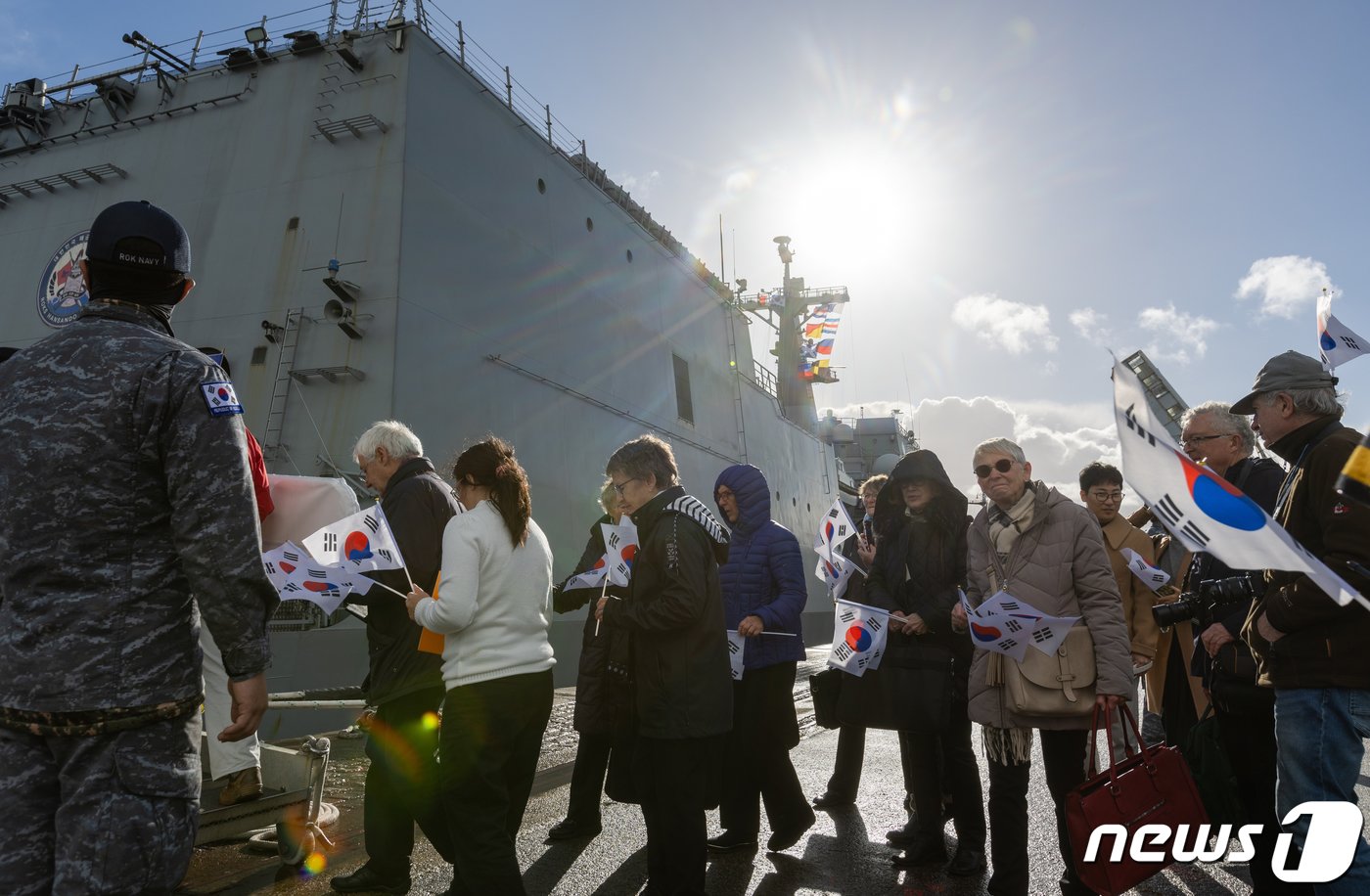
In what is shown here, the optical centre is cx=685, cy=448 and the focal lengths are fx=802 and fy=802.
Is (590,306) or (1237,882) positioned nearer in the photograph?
(1237,882)

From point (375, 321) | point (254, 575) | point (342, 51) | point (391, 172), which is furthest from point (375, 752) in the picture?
point (342, 51)

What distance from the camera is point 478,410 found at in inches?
400

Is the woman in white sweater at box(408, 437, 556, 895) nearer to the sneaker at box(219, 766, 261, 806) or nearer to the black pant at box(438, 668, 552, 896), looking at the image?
the black pant at box(438, 668, 552, 896)

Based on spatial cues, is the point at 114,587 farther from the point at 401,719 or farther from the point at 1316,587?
the point at 1316,587

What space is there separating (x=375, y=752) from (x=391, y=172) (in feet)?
27.7

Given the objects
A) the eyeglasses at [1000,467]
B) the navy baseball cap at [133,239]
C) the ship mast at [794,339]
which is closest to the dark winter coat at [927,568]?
the eyeglasses at [1000,467]

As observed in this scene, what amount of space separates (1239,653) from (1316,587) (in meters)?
0.85

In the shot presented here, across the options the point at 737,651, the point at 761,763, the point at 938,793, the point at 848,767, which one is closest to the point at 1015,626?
the point at 938,793

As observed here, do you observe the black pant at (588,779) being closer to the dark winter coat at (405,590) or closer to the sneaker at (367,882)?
the sneaker at (367,882)

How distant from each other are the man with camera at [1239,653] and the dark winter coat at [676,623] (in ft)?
5.62

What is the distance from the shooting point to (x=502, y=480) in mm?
2752

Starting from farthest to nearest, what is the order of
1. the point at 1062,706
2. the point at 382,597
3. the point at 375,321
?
1. the point at 375,321
2. the point at 382,597
3. the point at 1062,706

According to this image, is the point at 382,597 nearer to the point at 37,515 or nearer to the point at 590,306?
the point at 37,515

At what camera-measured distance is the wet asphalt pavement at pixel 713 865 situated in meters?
3.18
